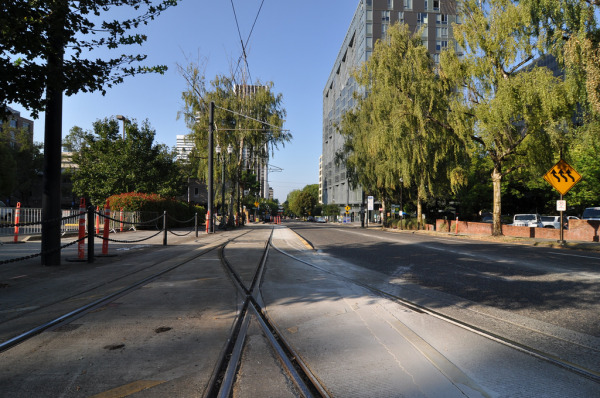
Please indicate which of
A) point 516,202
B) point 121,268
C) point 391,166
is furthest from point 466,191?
point 121,268

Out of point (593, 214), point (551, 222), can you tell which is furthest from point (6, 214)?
point (551, 222)

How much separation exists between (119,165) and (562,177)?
3455cm

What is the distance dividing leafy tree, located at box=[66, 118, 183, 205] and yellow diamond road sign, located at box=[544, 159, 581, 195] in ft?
108

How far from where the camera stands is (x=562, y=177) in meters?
17.2

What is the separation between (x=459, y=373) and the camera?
2.81 meters

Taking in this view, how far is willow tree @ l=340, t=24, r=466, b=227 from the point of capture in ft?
80.5

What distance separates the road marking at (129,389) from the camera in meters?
2.41

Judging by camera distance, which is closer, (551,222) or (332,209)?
(551,222)

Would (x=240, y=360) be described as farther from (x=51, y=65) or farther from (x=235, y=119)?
(x=235, y=119)

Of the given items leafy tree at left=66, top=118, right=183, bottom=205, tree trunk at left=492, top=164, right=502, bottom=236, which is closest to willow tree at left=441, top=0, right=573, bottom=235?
tree trunk at left=492, top=164, right=502, bottom=236

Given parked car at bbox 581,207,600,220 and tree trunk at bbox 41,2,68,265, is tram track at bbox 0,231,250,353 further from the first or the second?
parked car at bbox 581,207,600,220

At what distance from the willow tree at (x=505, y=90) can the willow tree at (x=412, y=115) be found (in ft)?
6.39

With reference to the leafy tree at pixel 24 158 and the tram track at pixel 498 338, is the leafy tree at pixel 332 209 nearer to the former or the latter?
the leafy tree at pixel 24 158

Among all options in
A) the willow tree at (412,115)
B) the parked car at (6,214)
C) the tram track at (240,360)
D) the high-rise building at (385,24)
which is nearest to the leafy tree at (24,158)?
the parked car at (6,214)
